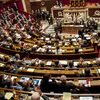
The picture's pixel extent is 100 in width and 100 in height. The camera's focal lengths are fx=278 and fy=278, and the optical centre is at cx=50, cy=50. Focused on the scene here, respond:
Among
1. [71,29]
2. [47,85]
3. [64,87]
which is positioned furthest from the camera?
[71,29]

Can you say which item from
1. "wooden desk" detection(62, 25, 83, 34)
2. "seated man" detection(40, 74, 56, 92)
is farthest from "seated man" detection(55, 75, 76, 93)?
"wooden desk" detection(62, 25, 83, 34)

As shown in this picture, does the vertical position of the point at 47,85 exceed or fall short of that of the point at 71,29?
it exceeds it

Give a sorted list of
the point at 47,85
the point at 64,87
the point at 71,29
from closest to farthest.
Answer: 1. the point at 64,87
2. the point at 47,85
3. the point at 71,29

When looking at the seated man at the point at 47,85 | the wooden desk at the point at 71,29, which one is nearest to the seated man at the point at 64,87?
the seated man at the point at 47,85

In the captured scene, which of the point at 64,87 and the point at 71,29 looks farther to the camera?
the point at 71,29

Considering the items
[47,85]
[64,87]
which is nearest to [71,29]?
[47,85]

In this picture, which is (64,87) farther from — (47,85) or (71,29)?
(71,29)

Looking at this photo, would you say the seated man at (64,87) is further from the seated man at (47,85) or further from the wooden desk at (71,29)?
the wooden desk at (71,29)

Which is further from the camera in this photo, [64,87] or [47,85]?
[47,85]

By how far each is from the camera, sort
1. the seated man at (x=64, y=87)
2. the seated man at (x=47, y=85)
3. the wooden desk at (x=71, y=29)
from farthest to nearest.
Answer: the wooden desk at (x=71, y=29) → the seated man at (x=47, y=85) → the seated man at (x=64, y=87)

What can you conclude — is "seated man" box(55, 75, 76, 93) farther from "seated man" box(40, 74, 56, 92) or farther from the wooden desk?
the wooden desk

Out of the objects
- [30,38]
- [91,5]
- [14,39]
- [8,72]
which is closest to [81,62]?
[8,72]

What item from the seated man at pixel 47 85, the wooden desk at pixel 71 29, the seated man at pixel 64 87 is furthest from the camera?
the wooden desk at pixel 71 29

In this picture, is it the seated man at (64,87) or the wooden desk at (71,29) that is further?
the wooden desk at (71,29)
